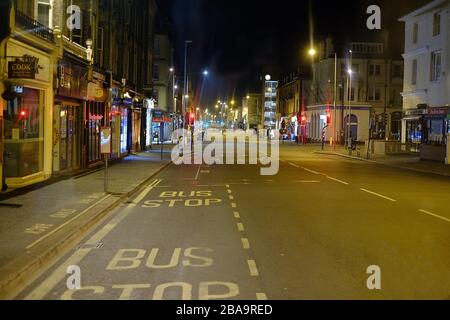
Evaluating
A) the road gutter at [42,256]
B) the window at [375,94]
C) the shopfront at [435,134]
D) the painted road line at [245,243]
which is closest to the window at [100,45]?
the road gutter at [42,256]

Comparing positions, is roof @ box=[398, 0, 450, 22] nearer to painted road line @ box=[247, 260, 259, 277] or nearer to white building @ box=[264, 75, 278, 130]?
painted road line @ box=[247, 260, 259, 277]

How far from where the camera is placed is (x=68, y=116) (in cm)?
2336

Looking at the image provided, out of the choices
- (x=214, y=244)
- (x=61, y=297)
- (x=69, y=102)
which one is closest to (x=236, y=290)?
(x=61, y=297)

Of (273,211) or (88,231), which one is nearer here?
(88,231)

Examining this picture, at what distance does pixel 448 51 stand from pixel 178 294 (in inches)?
1419

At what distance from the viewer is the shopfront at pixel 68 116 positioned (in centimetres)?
2136

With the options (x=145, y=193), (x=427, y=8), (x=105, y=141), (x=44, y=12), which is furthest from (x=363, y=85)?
(x=105, y=141)

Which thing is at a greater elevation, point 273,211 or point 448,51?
point 448,51

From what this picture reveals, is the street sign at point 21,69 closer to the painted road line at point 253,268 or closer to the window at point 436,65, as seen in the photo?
the painted road line at point 253,268

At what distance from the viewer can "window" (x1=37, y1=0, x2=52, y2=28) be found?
20.7m

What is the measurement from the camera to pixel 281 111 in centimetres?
10806

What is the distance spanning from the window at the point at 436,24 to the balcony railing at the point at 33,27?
95.5ft

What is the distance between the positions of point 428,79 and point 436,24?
3.84 m

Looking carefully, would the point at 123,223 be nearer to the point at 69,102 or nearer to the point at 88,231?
the point at 88,231
